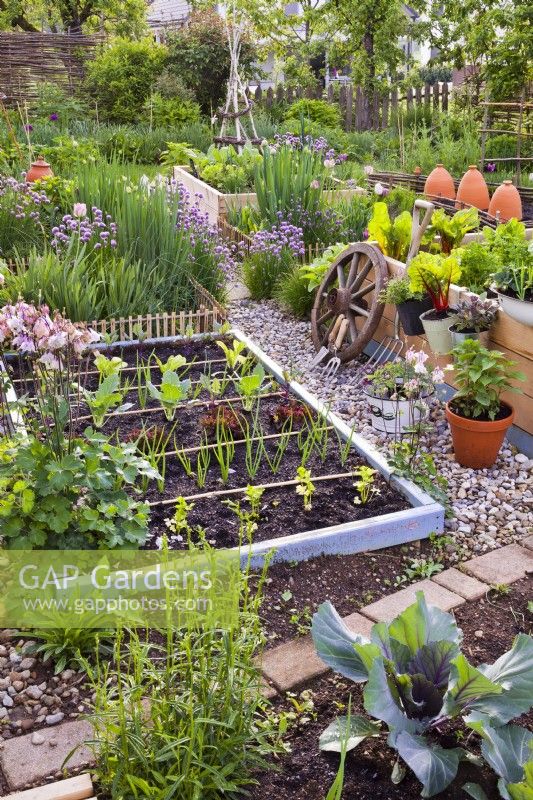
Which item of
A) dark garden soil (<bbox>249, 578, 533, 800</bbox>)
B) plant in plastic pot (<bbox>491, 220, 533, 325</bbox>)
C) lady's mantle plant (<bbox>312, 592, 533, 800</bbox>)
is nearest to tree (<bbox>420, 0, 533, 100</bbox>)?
plant in plastic pot (<bbox>491, 220, 533, 325</bbox>)

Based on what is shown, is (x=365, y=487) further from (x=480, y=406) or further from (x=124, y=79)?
(x=124, y=79)

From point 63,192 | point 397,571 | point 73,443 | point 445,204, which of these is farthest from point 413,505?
point 63,192

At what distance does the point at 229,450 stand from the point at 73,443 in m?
0.82

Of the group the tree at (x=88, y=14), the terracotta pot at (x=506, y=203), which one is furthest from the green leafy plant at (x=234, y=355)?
the tree at (x=88, y=14)

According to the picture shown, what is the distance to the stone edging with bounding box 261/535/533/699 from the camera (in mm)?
2334

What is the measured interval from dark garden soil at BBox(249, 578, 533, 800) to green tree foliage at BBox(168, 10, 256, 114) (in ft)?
39.4

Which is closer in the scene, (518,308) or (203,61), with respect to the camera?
(518,308)

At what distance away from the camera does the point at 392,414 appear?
3725mm

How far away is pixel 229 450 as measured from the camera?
338cm

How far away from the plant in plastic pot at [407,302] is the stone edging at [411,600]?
57.5 inches

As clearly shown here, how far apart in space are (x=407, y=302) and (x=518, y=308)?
2.47 ft

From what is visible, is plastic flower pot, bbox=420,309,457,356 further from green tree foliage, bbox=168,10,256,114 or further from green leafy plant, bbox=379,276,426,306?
green tree foliage, bbox=168,10,256,114

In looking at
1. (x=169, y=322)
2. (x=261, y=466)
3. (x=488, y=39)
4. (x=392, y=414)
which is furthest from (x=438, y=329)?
(x=488, y=39)

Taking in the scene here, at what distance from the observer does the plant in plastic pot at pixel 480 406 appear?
135 inches
